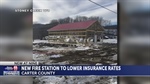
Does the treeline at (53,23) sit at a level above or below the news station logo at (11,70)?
above

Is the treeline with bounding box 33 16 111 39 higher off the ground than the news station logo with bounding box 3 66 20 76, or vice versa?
the treeline with bounding box 33 16 111 39

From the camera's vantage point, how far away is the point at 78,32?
3.02 metres

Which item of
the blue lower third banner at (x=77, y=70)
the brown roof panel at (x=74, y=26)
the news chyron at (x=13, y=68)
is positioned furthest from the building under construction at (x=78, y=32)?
the news chyron at (x=13, y=68)

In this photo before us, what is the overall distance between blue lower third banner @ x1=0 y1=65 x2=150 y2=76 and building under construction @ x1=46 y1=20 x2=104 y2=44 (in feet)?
1.00

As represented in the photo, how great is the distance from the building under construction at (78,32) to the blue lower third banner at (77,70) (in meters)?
0.30

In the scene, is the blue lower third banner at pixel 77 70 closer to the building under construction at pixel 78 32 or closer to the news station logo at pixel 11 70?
the news station logo at pixel 11 70

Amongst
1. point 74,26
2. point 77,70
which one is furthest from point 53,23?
point 77,70

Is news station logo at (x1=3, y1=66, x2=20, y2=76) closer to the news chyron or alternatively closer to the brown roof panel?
the news chyron

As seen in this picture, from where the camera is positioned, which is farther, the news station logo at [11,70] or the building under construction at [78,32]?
the building under construction at [78,32]

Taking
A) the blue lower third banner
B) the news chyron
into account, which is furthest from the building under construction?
the news chyron

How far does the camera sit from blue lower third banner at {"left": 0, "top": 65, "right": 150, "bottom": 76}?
2.91 m

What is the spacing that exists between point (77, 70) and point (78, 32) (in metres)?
0.44

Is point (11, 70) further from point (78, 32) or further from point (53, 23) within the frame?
point (78, 32)

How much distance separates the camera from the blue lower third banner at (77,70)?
2906mm
